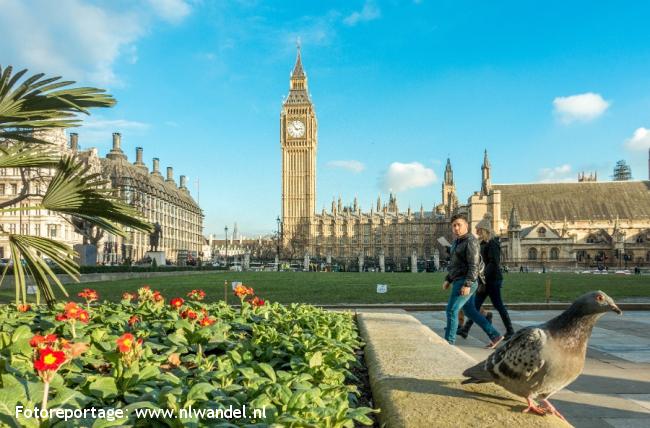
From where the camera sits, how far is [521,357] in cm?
286

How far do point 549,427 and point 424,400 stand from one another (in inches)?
26.3

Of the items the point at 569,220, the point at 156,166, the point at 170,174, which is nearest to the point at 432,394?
the point at 569,220

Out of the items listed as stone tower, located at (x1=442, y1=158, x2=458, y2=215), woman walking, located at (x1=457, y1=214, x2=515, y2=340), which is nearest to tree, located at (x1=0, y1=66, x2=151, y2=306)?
woman walking, located at (x1=457, y1=214, x2=515, y2=340)

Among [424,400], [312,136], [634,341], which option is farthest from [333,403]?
[312,136]

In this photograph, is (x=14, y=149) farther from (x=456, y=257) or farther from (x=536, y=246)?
(x=536, y=246)

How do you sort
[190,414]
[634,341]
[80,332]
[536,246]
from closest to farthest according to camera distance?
[190,414], [80,332], [634,341], [536,246]

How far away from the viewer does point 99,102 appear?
16.7ft

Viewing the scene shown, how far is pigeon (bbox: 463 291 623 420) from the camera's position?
283 cm

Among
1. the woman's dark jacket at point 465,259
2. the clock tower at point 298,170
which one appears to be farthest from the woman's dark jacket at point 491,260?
the clock tower at point 298,170

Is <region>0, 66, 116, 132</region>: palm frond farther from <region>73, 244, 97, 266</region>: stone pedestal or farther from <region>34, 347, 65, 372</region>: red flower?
<region>73, 244, 97, 266</region>: stone pedestal

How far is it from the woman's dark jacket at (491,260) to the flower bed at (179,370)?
10.6 ft

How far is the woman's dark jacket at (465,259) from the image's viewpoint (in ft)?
21.3

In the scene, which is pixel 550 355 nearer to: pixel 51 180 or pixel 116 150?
pixel 51 180

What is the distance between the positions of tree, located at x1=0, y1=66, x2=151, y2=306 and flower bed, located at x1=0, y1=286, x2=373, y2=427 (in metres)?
0.51
